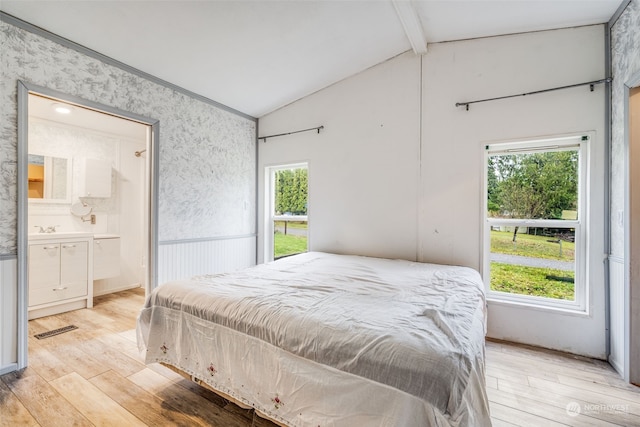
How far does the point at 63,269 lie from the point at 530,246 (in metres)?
4.84

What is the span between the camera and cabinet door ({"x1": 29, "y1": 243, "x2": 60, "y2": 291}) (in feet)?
9.31

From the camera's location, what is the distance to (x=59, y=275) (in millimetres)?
3041

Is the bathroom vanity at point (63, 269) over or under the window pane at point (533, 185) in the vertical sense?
under

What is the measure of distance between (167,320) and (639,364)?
304cm

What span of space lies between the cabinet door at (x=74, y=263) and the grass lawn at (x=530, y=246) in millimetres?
4506

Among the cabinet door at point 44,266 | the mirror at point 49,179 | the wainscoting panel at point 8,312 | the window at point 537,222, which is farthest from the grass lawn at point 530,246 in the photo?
the mirror at point 49,179

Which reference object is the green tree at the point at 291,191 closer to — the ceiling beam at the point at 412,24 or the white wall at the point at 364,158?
the white wall at the point at 364,158

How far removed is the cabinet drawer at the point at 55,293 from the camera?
2.85m

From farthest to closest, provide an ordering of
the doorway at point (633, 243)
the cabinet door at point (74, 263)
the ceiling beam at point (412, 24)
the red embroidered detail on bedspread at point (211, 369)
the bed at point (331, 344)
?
the cabinet door at point (74, 263) < the ceiling beam at point (412, 24) < the doorway at point (633, 243) < the red embroidered detail on bedspread at point (211, 369) < the bed at point (331, 344)

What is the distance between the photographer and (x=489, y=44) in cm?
250

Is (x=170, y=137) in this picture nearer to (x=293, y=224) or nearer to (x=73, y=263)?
(x=293, y=224)

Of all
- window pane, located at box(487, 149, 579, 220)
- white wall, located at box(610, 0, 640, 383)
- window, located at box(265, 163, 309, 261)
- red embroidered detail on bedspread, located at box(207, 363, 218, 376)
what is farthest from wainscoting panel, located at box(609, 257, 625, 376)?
window, located at box(265, 163, 309, 261)

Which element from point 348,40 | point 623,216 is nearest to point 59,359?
point 348,40

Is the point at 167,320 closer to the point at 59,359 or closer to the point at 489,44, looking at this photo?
the point at 59,359
